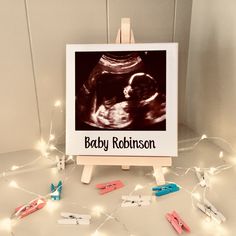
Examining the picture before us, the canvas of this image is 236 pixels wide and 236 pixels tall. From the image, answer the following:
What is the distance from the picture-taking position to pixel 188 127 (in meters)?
1.26

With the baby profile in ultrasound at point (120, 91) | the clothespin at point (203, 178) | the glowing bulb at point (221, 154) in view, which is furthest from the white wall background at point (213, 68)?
the baby profile in ultrasound at point (120, 91)

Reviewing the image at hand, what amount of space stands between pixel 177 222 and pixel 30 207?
1.21ft

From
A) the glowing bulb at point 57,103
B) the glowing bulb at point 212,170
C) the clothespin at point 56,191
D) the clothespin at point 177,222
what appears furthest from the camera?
the glowing bulb at point 57,103

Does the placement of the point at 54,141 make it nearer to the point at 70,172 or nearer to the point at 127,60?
the point at 70,172

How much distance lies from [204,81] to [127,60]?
1.27ft

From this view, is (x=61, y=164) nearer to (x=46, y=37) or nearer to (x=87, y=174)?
(x=87, y=174)

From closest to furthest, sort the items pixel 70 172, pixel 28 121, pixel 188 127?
pixel 70 172 < pixel 28 121 < pixel 188 127

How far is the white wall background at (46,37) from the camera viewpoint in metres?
0.97

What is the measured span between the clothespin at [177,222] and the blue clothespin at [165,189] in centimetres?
8

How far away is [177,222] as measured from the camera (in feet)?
2.43

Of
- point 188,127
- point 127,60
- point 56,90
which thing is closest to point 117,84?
point 127,60

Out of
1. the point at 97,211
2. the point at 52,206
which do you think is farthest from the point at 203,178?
the point at 52,206

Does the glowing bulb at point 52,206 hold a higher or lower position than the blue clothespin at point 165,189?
lower

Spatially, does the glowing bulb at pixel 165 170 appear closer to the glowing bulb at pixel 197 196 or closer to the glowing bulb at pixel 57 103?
the glowing bulb at pixel 197 196
